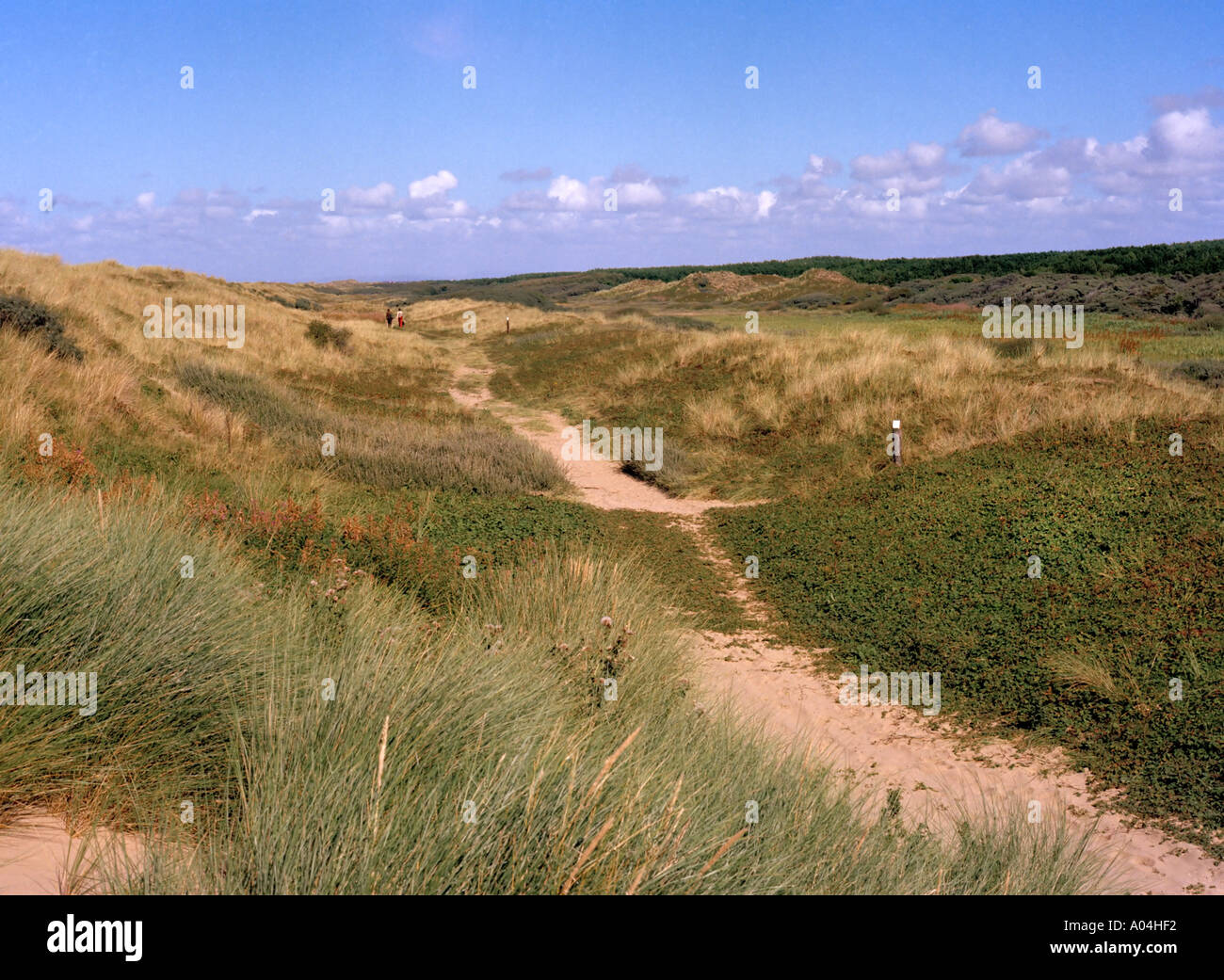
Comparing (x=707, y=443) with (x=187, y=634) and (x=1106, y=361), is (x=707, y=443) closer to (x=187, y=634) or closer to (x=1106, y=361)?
(x=1106, y=361)

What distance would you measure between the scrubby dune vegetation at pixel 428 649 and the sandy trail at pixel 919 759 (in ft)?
1.18

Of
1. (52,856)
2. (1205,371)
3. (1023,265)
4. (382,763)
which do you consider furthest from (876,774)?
(1023,265)

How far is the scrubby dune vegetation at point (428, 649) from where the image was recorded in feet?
8.66

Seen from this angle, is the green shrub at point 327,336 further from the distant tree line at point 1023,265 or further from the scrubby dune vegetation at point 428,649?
the distant tree line at point 1023,265

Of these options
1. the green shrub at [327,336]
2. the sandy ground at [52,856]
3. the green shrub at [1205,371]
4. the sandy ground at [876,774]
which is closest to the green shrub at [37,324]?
Result: the sandy ground at [876,774]

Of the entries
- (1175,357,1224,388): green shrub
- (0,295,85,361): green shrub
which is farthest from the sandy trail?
(1175,357,1224,388): green shrub

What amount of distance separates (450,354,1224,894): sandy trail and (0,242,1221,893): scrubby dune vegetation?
1.18 ft

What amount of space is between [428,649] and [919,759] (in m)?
3.82

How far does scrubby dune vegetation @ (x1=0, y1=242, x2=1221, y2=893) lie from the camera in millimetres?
2639

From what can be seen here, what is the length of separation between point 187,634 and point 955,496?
943 cm

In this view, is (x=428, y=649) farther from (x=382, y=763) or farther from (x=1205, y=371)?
(x=1205, y=371)

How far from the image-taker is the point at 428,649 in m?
4.02

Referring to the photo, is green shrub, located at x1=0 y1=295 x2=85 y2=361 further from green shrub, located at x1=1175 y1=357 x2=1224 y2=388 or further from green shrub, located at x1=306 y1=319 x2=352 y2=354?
green shrub, located at x1=1175 y1=357 x2=1224 y2=388
